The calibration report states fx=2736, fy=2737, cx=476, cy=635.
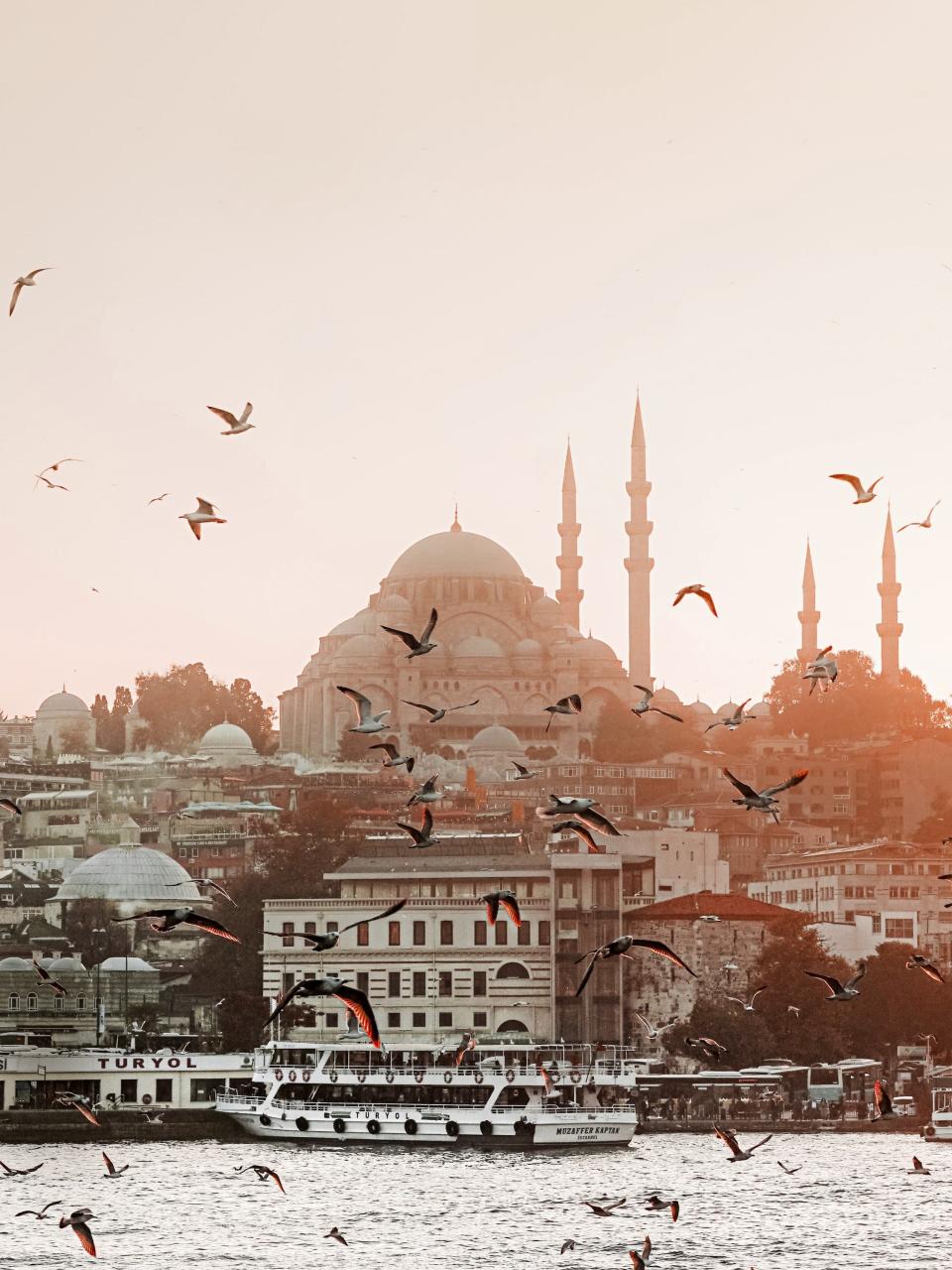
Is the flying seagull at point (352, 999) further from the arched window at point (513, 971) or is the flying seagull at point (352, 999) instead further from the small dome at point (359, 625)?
the small dome at point (359, 625)

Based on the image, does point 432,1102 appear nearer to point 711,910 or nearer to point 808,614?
point 711,910

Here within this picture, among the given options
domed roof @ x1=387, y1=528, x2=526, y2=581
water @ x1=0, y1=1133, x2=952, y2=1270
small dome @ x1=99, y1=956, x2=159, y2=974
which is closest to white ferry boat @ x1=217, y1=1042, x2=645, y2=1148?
water @ x1=0, y1=1133, x2=952, y2=1270

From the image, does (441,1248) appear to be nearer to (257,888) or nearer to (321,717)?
(257,888)

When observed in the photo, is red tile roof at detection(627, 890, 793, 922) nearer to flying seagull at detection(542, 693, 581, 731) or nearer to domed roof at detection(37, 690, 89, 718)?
flying seagull at detection(542, 693, 581, 731)

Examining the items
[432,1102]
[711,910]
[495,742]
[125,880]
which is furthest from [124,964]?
[495,742]

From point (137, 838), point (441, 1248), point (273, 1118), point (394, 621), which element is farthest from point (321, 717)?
point (441, 1248)

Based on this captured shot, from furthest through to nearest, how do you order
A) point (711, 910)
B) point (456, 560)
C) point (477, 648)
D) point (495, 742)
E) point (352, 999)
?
point (456, 560), point (477, 648), point (495, 742), point (711, 910), point (352, 999)
